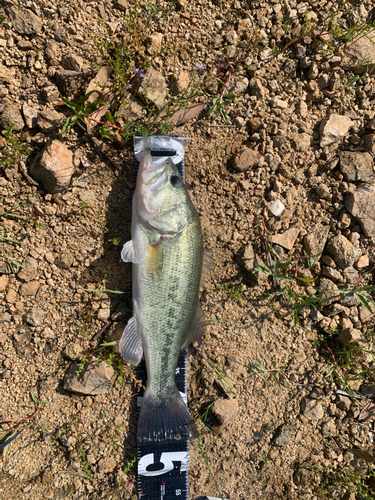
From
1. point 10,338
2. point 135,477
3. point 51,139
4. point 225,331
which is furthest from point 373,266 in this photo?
point 10,338

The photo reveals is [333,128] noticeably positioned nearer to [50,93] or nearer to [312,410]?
[50,93]

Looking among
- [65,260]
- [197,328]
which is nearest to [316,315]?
[197,328]

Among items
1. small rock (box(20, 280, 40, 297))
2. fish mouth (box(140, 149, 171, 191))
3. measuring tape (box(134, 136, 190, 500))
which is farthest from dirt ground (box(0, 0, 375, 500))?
fish mouth (box(140, 149, 171, 191))

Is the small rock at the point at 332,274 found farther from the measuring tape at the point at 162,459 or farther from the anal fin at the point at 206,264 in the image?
the measuring tape at the point at 162,459

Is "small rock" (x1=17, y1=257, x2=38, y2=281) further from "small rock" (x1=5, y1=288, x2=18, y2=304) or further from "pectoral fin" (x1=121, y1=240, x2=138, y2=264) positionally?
"pectoral fin" (x1=121, y1=240, x2=138, y2=264)

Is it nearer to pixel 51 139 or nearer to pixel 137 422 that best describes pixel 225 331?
pixel 137 422

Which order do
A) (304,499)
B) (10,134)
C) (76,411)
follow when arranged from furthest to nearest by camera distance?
1. (304,499)
2. (76,411)
3. (10,134)
